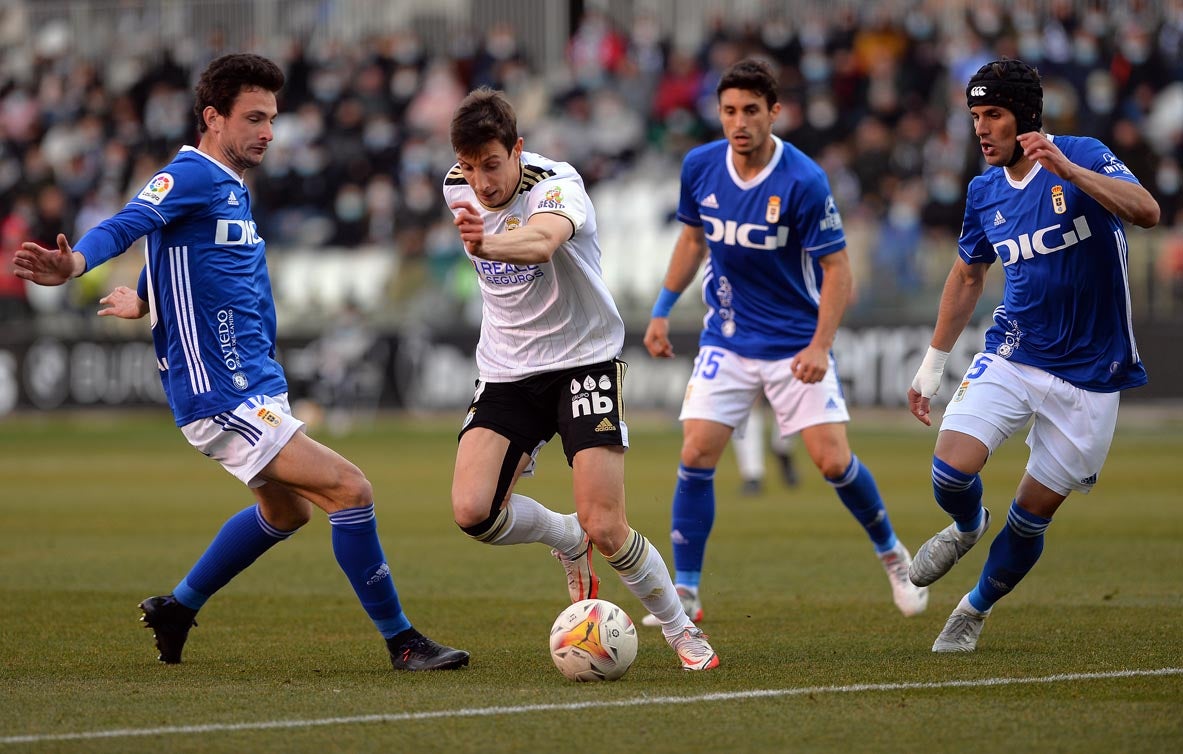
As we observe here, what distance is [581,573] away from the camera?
302 inches

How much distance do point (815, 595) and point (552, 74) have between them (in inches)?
924

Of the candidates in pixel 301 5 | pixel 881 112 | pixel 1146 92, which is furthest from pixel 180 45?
pixel 1146 92

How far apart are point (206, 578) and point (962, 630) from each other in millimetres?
3300

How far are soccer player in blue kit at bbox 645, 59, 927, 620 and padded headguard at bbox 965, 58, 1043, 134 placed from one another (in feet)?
5.87

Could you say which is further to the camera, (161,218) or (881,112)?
(881,112)

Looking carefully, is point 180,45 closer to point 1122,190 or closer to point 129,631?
point 129,631

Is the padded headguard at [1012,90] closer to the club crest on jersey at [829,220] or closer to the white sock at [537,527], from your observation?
the club crest on jersey at [829,220]

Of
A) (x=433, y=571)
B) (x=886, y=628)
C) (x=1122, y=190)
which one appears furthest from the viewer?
(x=433, y=571)

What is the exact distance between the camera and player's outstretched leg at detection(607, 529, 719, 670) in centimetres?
682

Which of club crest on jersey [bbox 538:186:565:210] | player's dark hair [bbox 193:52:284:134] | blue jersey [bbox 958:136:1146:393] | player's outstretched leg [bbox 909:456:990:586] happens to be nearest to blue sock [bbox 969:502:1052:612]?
player's outstretched leg [bbox 909:456:990:586]

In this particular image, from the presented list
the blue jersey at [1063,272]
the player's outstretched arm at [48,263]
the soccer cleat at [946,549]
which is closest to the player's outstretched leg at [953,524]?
the soccer cleat at [946,549]

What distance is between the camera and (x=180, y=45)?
114ft

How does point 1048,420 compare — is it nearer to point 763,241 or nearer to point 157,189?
point 763,241

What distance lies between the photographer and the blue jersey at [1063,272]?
706cm
